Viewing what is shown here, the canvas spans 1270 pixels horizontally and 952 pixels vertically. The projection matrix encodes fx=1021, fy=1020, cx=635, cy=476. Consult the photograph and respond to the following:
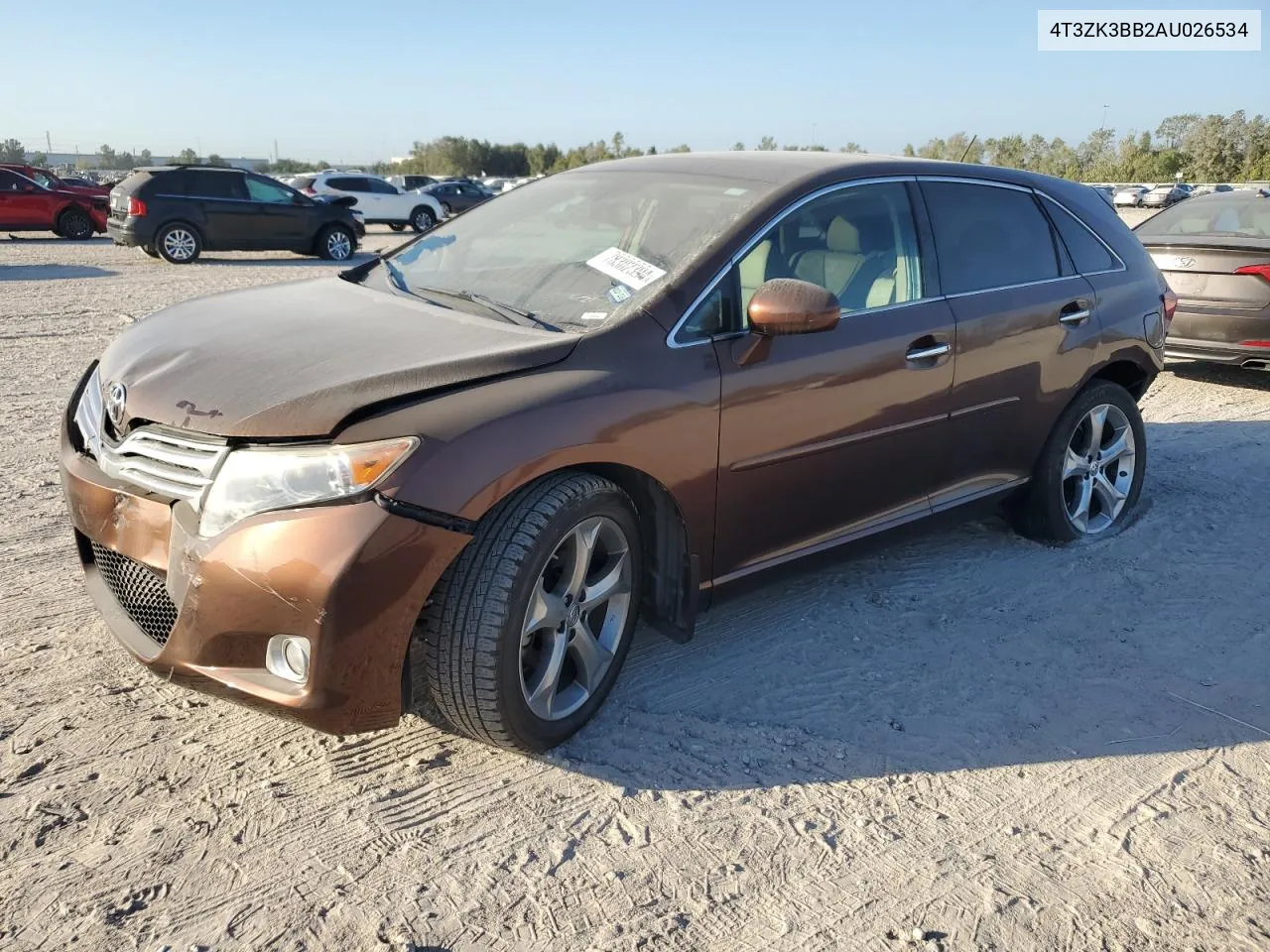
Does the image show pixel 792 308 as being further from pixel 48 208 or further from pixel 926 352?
pixel 48 208

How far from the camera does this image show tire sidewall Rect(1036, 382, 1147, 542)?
459 cm

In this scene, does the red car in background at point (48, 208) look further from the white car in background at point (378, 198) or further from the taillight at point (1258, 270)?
the taillight at point (1258, 270)

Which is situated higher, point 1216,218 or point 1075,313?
point 1216,218

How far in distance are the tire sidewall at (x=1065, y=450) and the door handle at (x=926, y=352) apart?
1037 millimetres

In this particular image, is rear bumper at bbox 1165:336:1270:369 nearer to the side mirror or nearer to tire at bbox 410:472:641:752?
the side mirror

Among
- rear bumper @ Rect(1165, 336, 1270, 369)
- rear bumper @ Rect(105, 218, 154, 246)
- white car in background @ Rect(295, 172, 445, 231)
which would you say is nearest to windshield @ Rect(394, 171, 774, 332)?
rear bumper @ Rect(1165, 336, 1270, 369)

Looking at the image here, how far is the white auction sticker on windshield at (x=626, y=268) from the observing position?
3.28 m

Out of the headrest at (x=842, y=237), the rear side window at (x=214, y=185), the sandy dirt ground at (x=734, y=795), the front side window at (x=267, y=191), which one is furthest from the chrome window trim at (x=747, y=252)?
the front side window at (x=267, y=191)

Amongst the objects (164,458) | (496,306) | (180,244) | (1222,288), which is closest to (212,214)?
(180,244)

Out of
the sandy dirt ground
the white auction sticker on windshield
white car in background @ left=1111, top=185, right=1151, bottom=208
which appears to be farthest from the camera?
white car in background @ left=1111, top=185, right=1151, bottom=208

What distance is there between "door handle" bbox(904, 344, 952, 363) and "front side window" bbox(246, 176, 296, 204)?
15.3 metres

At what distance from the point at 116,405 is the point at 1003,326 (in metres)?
3.25

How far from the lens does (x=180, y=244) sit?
53.0 ft

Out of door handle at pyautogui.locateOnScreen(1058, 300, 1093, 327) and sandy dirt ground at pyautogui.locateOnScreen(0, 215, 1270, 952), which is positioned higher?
door handle at pyautogui.locateOnScreen(1058, 300, 1093, 327)
